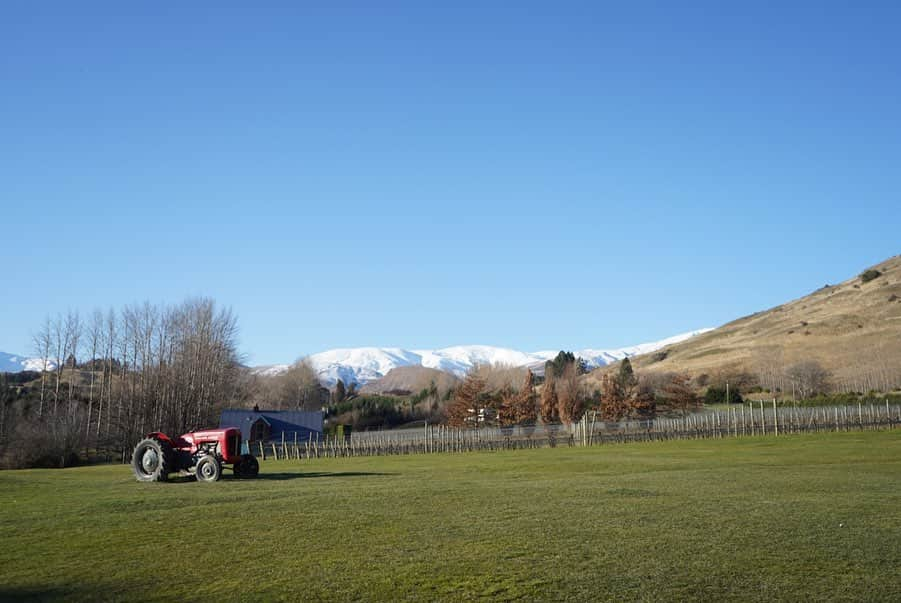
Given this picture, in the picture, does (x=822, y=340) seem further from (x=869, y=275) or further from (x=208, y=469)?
(x=208, y=469)

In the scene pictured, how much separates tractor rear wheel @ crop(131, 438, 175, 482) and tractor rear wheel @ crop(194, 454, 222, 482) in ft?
3.08

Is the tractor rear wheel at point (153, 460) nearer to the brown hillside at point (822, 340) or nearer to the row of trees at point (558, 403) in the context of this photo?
the row of trees at point (558, 403)

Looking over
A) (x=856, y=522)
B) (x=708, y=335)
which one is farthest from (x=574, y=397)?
(x=708, y=335)

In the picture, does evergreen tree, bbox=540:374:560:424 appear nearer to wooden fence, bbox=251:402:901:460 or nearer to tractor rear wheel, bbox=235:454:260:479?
wooden fence, bbox=251:402:901:460

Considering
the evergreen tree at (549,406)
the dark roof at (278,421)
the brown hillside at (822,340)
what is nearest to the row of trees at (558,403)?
the evergreen tree at (549,406)

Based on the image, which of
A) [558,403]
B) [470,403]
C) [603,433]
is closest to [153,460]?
[603,433]

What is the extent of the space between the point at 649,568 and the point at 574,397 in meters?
69.8

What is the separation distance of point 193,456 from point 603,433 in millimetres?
35736

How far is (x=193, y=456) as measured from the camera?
2500cm

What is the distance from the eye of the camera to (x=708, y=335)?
180m

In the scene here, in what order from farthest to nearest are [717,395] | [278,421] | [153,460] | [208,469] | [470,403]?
[717,395] → [470,403] → [278,421] → [153,460] → [208,469]

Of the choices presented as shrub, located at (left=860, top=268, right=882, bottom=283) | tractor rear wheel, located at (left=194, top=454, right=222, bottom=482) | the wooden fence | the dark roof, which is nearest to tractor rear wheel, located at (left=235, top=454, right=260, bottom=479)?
tractor rear wheel, located at (left=194, top=454, right=222, bottom=482)

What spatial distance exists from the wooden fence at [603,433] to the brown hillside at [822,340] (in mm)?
39734

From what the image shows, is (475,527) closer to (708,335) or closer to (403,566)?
(403,566)
